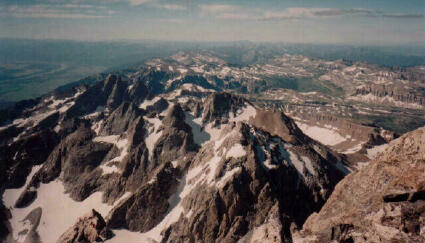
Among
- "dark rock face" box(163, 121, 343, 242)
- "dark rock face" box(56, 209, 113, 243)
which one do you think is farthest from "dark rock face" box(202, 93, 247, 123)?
"dark rock face" box(56, 209, 113, 243)

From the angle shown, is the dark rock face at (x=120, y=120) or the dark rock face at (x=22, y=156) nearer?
the dark rock face at (x=22, y=156)

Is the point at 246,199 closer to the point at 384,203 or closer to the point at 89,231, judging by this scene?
the point at 89,231

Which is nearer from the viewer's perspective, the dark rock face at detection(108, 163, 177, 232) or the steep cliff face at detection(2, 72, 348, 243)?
the steep cliff face at detection(2, 72, 348, 243)

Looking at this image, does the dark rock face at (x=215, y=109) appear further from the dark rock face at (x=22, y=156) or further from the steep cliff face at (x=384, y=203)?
the steep cliff face at (x=384, y=203)

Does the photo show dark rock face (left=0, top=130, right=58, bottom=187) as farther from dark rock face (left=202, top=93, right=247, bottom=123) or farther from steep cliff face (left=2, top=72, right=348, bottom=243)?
dark rock face (left=202, top=93, right=247, bottom=123)

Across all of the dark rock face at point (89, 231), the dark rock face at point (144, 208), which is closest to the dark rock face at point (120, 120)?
the dark rock face at point (144, 208)

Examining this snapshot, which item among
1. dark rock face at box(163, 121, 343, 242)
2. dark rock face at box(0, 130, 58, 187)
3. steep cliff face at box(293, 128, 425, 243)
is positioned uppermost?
steep cliff face at box(293, 128, 425, 243)
